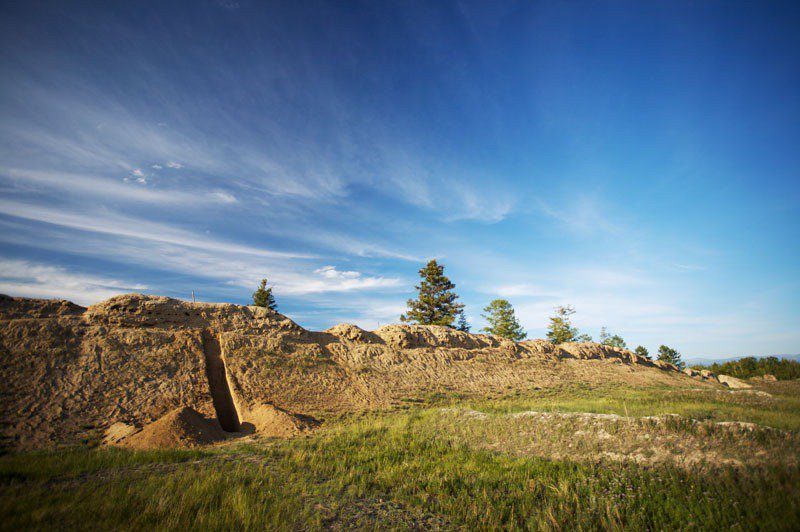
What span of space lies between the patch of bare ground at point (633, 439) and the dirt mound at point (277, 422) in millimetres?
5766

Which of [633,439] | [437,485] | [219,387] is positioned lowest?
[219,387]

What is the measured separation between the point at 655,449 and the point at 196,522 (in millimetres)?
10003

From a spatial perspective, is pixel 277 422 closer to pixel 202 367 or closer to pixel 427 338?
pixel 202 367

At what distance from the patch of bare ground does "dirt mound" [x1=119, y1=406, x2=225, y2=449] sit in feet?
29.0

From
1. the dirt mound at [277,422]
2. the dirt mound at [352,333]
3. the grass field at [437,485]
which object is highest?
the dirt mound at [352,333]

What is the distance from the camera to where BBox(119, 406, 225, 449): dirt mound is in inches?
412

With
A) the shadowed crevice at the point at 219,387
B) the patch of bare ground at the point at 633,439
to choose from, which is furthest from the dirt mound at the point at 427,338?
the patch of bare ground at the point at 633,439

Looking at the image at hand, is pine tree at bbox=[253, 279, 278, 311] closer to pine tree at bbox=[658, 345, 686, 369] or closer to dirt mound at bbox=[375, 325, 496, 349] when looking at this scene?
dirt mound at bbox=[375, 325, 496, 349]

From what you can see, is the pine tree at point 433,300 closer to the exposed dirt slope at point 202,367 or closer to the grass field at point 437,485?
the exposed dirt slope at point 202,367

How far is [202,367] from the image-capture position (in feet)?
52.6

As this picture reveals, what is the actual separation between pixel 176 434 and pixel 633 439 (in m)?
14.4

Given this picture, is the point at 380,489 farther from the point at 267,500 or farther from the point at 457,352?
the point at 457,352

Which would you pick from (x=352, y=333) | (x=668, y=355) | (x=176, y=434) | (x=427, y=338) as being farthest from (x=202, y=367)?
(x=668, y=355)

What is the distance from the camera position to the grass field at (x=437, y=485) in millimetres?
4691
